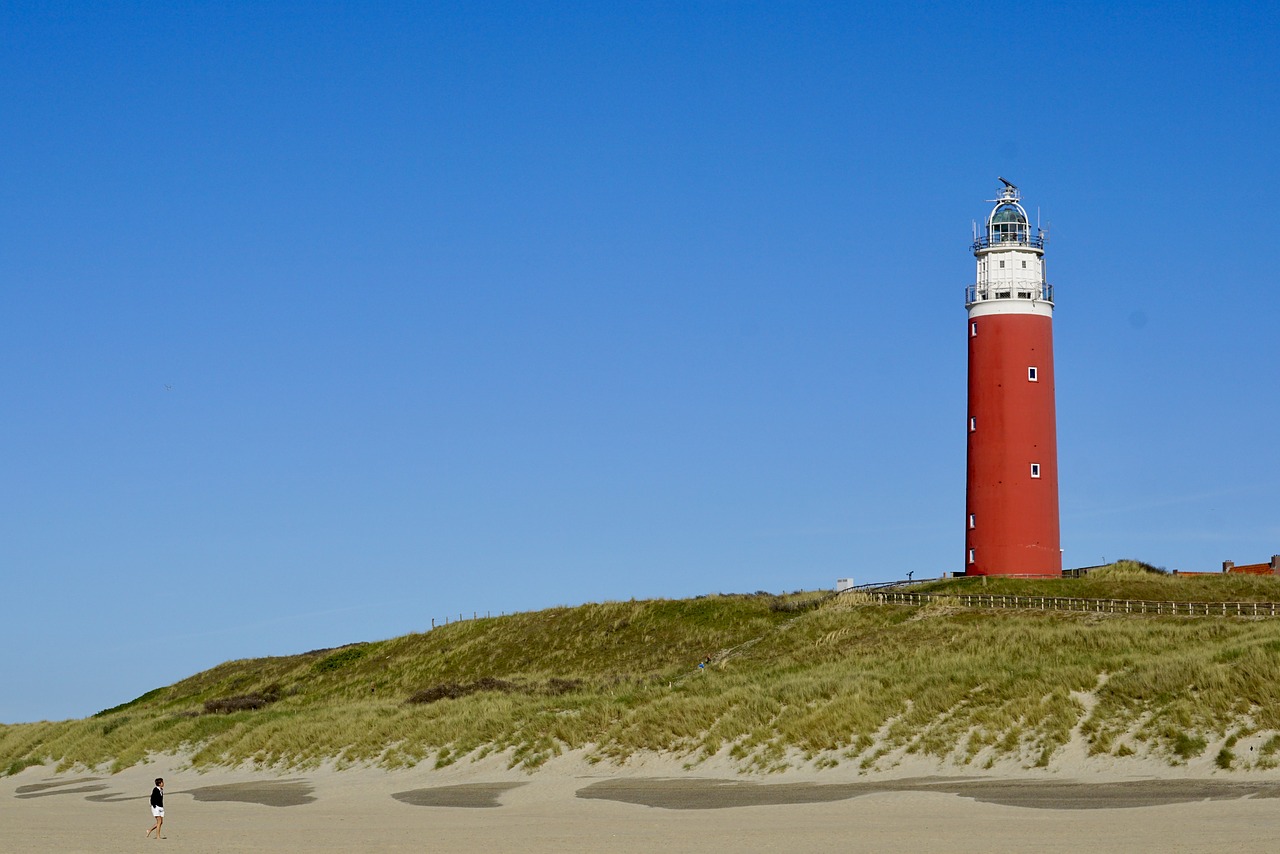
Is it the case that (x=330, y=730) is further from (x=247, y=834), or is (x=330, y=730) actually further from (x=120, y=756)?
(x=247, y=834)

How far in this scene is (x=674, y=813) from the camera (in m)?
31.5

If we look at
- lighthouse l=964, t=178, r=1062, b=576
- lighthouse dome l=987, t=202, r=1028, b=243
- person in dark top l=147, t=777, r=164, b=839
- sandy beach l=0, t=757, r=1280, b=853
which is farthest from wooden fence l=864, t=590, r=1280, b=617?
person in dark top l=147, t=777, r=164, b=839

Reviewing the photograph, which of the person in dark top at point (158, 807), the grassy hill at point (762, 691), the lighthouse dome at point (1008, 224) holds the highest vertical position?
the lighthouse dome at point (1008, 224)

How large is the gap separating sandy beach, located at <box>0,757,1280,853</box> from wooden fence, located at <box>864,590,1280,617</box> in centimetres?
2217

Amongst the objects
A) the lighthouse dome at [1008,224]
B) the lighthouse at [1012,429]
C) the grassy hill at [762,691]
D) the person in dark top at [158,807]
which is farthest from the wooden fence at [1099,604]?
the person in dark top at [158,807]

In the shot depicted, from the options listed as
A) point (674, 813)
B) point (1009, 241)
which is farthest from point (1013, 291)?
point (674, 813)

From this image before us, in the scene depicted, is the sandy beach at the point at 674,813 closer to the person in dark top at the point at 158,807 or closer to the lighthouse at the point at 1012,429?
the person in dark top at the point at 158,807

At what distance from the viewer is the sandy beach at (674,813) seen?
86.0ft

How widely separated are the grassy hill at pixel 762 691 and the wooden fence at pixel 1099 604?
1.16 metres

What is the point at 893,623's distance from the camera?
5703cm

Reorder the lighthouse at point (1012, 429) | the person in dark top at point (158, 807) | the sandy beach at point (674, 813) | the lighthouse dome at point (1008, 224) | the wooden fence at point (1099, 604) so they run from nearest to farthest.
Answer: the sandy beach at point (674, 813), the person in dark top at point (158, 807), the wooden fence at point (1099, 604), the lighthouse at point (1012, 429), the lighthouse dome at point (1008, 224)

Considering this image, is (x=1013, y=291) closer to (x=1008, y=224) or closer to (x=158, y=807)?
(x=1008, y=224)

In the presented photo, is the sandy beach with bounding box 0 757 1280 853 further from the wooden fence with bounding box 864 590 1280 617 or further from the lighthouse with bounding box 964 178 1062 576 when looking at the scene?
the lighthouse with bounding box 964 178 1062 576

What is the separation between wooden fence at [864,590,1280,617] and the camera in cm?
5197
